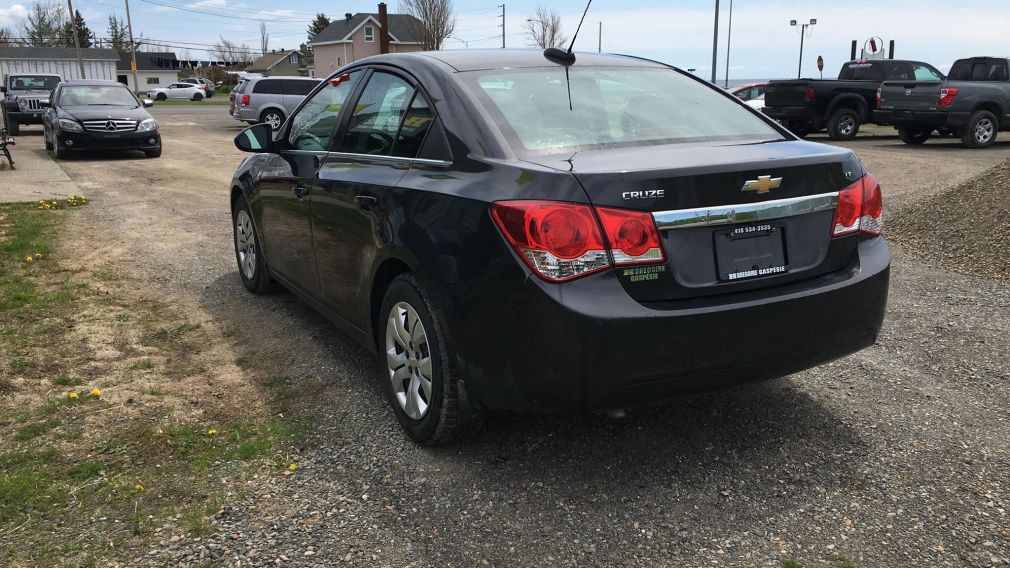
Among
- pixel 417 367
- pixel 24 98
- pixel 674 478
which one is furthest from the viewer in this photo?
pixel 24 98

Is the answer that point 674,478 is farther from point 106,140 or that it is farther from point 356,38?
point 356,38

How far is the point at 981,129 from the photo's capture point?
18.0m

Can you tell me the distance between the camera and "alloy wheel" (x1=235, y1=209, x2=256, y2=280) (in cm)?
591

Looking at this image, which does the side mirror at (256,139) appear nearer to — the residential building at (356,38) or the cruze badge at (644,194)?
the cruze badge at (644,194)

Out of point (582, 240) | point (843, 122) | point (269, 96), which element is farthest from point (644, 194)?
Answer: point (269, 96)

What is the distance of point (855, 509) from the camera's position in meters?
3.02

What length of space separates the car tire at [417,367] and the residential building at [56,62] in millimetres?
81964

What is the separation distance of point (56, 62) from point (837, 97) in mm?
78384

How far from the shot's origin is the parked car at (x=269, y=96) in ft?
79.8

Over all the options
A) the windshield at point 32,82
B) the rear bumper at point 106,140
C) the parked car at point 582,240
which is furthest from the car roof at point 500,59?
the windshield at point 32,82

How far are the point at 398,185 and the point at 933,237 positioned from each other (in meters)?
5.87

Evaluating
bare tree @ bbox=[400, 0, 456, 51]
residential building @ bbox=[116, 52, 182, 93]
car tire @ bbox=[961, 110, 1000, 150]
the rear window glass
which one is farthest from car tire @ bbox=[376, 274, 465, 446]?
residential building @ bbox=[116, 52, 182, 93]

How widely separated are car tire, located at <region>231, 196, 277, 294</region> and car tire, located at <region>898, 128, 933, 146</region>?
17.5 meters

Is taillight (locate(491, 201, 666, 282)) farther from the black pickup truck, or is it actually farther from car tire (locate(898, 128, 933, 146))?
car tire (locate(898, 128, 933, 146))
